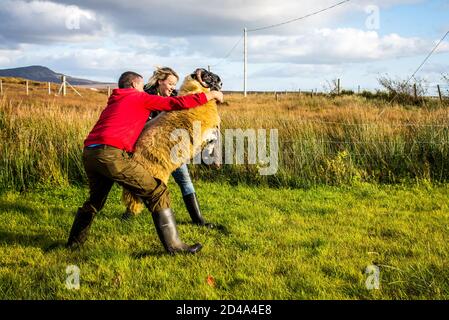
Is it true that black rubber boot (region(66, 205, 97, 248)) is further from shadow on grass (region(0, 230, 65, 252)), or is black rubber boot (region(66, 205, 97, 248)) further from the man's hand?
the man's hand

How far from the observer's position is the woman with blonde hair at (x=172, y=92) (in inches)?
212

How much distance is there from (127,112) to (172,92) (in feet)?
4.33

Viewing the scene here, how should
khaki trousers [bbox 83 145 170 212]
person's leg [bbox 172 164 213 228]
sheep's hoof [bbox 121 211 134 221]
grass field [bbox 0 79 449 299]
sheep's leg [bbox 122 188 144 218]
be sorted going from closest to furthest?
grass field [bbox 0 79 449 299] < khaki trousers [bbox 83 145 170 212] < sheep's leg [bbox 122 188 144 218] < person's leg [bbox 172 164 213 228] < sheep's hoof [bbox 121 211 134 221]

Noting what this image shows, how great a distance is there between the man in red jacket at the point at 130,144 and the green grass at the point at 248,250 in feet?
1.52

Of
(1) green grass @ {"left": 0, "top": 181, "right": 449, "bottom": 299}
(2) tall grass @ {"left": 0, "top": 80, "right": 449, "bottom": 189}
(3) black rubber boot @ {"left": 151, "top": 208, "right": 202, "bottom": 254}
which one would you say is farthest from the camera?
(2) tall grass @ {"left": 0, "top": 80, "right": 449, "bottom": 189}

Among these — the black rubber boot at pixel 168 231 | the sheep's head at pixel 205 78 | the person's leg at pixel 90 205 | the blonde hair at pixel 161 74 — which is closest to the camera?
the black rubber boot at pixel 168 231

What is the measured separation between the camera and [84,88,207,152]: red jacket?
4.41 m

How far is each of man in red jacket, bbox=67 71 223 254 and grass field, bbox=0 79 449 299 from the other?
0.48 meters

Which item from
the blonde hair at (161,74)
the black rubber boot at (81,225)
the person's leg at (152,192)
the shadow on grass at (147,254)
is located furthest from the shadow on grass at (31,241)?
the blonde hair at (161,74)

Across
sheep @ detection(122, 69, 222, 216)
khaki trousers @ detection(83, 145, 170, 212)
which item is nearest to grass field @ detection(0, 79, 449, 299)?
khaki trousers @ detection(83, 145, 170, 212)

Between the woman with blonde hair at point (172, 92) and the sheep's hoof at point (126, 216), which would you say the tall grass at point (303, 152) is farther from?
the woman with blonde hair at point (172, 92)

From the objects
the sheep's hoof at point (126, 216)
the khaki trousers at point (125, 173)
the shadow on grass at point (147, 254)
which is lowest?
the shadow on grass at point (147, 254)

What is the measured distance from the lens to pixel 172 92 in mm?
5676
